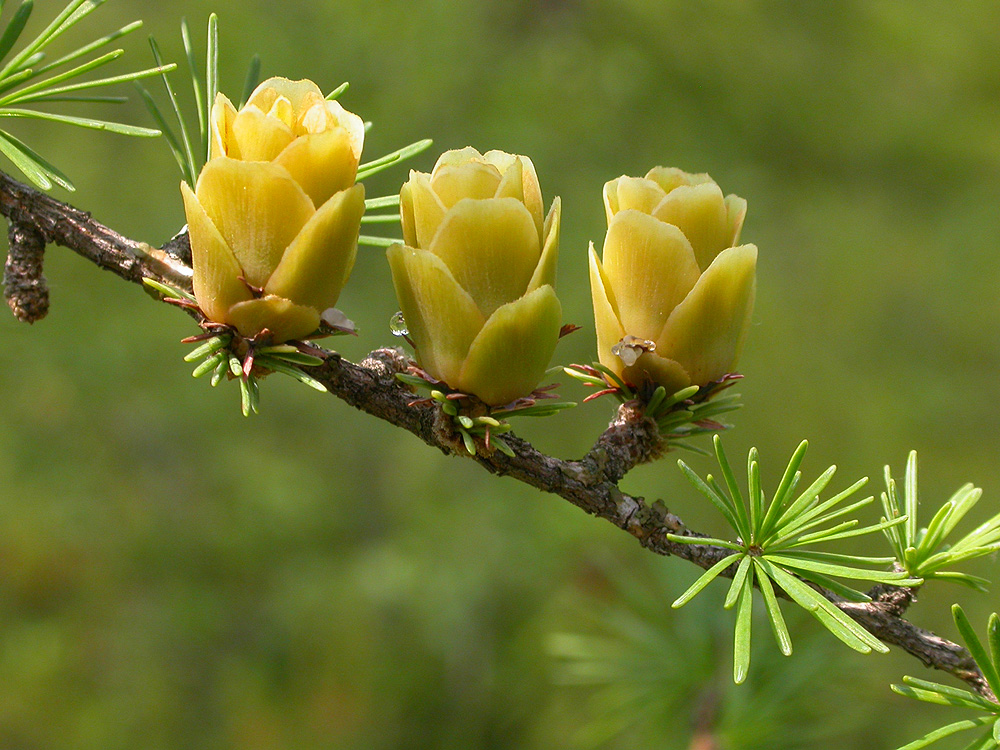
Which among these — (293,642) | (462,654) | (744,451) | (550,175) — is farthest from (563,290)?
(293,642)

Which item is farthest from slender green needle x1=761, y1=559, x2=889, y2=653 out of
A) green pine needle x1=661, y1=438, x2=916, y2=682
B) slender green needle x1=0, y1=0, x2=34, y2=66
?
slender green needle x1=0, y1=0, x2=34, y2=66

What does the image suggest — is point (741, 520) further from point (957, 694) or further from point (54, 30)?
point (54, 30)

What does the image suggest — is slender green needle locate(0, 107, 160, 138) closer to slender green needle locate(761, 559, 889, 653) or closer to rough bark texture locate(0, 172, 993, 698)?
rough bark texture locate(0, 172, 993, 698)

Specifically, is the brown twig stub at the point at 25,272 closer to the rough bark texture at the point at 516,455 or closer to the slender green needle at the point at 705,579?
the rough bark texture at the point at 516,455

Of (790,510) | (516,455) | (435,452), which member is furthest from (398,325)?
(435,452)

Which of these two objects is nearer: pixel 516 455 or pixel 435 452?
pixel 516 455

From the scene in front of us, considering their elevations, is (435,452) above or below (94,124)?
below

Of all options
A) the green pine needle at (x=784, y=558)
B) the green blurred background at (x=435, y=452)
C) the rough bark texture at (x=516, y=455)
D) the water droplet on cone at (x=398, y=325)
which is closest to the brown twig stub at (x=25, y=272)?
the rough bark texture at (x=516, y=455)
